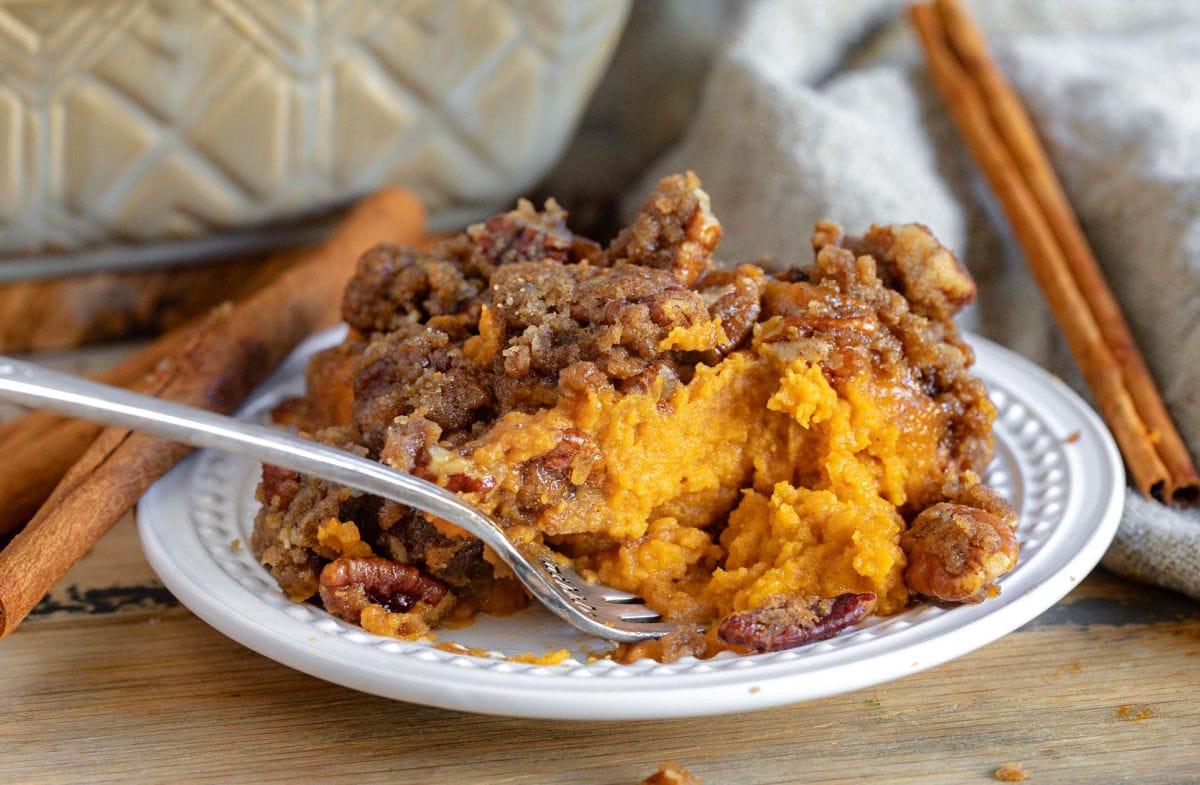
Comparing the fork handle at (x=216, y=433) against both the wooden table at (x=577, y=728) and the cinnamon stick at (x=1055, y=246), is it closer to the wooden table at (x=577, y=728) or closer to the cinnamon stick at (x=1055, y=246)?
the wooden table at (x=577, y=728)

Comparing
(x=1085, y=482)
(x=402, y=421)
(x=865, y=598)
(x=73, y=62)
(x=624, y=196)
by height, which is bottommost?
(x=624, y=196)

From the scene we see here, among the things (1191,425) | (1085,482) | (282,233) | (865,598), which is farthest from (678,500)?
(282,233)

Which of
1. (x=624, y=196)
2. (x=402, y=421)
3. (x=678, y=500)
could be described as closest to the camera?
(x=402, y=421)

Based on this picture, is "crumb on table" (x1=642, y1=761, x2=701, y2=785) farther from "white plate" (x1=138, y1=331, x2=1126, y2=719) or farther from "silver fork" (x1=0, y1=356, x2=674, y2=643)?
"silver fork" (x1=0, y1=356, x2=674, y2=643)

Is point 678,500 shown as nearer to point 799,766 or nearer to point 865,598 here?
point 865,598

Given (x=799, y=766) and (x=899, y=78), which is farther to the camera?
(x=899, y=78)

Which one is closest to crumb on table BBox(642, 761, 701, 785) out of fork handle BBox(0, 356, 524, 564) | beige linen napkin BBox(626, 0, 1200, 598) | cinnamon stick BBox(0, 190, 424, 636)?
fork handle BBox(0, 356, 524, 564)
